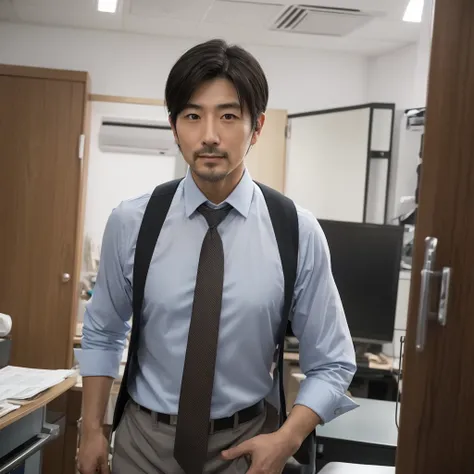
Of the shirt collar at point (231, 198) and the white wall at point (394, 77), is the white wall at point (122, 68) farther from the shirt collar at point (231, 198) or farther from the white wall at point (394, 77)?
the shirt collar at point (231, 198)

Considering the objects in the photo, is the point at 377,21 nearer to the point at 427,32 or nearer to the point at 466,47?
the point at 427,32

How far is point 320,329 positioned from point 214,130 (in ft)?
1.45

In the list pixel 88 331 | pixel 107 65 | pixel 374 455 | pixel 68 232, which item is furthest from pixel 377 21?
pixel 88 331

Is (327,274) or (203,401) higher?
(327,274)

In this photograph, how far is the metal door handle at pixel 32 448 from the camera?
1848 mm

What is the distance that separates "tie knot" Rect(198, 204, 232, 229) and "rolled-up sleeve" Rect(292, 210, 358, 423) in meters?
0.16

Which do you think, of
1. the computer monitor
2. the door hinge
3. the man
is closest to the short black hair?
the man

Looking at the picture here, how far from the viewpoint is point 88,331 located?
141cm

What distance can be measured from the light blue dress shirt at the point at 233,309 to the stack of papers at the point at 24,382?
21.2 inches

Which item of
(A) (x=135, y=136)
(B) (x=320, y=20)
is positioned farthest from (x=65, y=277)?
(B) (x=320, y=20)

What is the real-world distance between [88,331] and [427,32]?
8.33ft

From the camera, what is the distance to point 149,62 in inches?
166

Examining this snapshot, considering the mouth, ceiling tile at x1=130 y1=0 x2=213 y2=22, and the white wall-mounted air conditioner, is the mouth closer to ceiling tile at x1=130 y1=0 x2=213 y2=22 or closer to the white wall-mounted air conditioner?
ceiling tile at x1=130 y1=0 x2=213 y2=22

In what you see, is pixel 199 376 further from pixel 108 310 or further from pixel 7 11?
pixel 7 11
